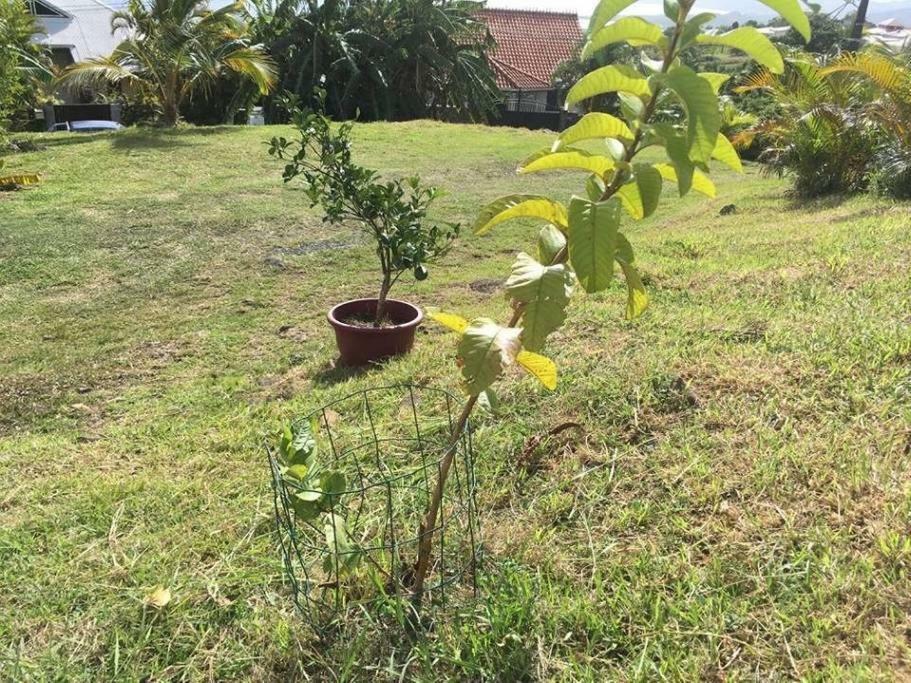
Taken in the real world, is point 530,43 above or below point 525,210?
above

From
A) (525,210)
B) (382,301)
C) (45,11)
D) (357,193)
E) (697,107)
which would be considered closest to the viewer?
(697,107)

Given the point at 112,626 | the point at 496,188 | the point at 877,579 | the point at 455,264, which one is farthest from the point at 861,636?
the point at 496,188

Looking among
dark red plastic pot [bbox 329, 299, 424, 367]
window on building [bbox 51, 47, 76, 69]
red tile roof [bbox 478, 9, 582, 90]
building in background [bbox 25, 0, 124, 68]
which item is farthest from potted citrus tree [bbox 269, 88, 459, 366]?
red tile roof [bbox 478, 9, 582, 90]

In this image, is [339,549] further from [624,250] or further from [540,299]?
[624,250]

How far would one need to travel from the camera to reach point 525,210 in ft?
4.21

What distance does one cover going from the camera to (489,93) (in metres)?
20.3

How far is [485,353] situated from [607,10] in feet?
1.93

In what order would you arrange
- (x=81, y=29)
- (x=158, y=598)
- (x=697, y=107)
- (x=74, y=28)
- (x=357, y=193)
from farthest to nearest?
(x=81, y=29), (x=74, y=28), (x=357, y=193), (x=158, y=598), (x=697, y=107)

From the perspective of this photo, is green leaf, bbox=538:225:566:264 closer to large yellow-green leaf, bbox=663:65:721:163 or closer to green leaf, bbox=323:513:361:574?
large yellow-green leaf, bbox=663:65:721:163

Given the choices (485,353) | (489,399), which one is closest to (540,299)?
(485,353)

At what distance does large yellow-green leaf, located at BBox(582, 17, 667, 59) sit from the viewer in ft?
3.78

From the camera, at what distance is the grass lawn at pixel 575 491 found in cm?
147

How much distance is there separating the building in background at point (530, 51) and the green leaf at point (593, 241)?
23.9 metres

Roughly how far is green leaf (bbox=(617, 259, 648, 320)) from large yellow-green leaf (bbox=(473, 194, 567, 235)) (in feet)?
0.48
